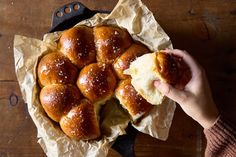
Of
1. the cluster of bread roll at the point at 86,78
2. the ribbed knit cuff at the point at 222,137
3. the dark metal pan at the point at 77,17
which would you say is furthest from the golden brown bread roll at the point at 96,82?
the ribbed knit cuff at the point at 222,137

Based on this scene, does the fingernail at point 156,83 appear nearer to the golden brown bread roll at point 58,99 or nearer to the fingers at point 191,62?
the fingers at point 191,62

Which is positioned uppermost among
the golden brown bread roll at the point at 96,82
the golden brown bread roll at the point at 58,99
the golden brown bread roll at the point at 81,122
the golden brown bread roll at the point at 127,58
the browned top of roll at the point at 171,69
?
the browned top of roll at the point at 171,69

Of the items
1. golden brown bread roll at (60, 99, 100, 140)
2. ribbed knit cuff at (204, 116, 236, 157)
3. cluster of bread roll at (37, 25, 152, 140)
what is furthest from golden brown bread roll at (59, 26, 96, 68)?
ribbed knit cuff at (204, 116, 236, 157)

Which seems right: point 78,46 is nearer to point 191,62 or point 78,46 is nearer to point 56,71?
point 56,71

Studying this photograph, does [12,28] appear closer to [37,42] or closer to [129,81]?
[37,42]

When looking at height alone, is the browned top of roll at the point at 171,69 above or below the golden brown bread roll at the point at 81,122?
above

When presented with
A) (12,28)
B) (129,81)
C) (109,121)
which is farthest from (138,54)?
(12,28)

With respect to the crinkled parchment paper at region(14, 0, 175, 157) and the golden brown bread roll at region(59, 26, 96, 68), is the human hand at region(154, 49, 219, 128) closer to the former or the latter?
the crinkled parchment paper at region(14, 0, 175, 157)
